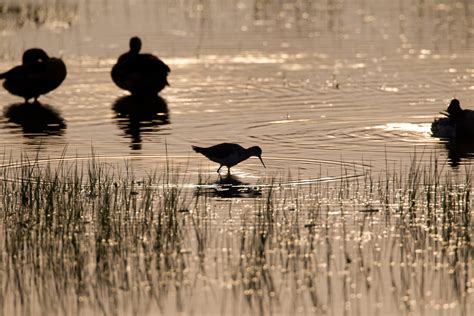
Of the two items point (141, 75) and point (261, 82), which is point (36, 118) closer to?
point (141, 75)

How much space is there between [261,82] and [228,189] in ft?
39.5

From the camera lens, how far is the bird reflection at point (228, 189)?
16.0 m

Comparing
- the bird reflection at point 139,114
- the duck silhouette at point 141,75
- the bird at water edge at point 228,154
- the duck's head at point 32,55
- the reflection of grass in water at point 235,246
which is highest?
the duck's head at point 32,55

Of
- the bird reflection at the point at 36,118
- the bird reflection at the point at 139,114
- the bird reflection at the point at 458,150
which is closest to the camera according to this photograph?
the bird reflection at the point at 458,150

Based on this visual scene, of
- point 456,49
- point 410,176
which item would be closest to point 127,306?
point 410,176

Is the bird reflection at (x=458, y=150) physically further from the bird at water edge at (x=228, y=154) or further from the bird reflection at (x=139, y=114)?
the bird reflection at (x=139, y=114)

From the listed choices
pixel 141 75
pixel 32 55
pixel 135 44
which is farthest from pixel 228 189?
pixel 135 44

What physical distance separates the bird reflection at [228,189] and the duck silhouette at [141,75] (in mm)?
10333

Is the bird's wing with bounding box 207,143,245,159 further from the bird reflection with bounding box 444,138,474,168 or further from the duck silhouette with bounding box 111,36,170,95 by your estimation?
the duck silhouette with bounding box 111,36,170,95

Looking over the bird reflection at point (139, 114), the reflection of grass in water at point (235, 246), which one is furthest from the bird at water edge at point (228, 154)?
the bird reflection at point (139, 114)

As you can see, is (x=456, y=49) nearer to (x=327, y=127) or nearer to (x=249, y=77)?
(x=249, y=77)

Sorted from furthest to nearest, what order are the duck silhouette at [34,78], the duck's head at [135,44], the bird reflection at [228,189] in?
the duck's head at [135,44]
the duck silhouette at [34,78]
the bird reflection at [228,189]

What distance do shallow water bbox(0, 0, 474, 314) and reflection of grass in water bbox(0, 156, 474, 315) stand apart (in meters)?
1.08

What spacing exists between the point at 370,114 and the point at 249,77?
20.4ft
